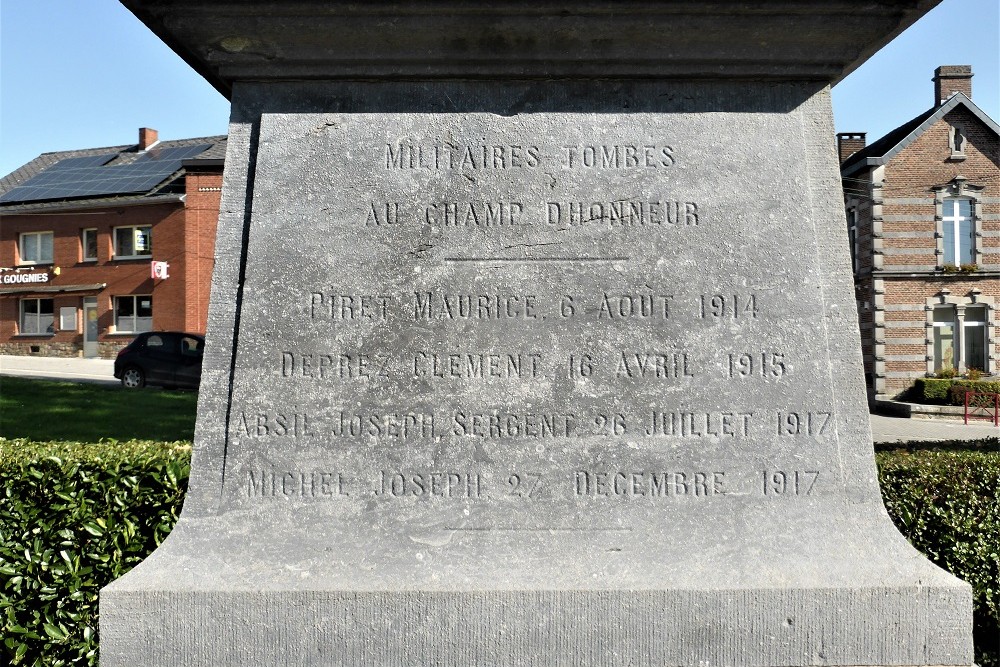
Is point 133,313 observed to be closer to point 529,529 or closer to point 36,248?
point 36,248

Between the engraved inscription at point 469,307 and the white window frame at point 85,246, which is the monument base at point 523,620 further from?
the white window frame at point 85,246

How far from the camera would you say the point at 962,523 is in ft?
11.7

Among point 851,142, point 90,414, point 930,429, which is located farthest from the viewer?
point 851,142

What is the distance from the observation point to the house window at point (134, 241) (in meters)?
35.3

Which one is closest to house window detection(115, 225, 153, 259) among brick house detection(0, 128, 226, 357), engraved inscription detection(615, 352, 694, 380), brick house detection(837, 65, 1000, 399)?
brick house detection(0, 128, 226, 357)

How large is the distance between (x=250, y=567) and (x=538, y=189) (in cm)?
187

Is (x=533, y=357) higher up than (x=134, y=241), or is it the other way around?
(x=134, y=241)

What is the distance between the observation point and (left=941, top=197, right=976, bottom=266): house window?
2920 cm

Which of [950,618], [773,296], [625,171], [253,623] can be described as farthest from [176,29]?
[950,618]

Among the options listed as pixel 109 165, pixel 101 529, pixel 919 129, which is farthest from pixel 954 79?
pixel 109 165

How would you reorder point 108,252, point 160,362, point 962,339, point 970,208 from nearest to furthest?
point 160,362, point 962,339, point 970,208, point 108,252

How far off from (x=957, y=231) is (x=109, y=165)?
1593 inches

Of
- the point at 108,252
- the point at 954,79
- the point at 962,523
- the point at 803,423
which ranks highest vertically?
the point at 954,79

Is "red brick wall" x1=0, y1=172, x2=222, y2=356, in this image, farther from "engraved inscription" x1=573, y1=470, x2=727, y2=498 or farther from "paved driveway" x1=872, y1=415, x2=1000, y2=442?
"engraved inscription" x1=573, y1=470, x2=727, y2=498
